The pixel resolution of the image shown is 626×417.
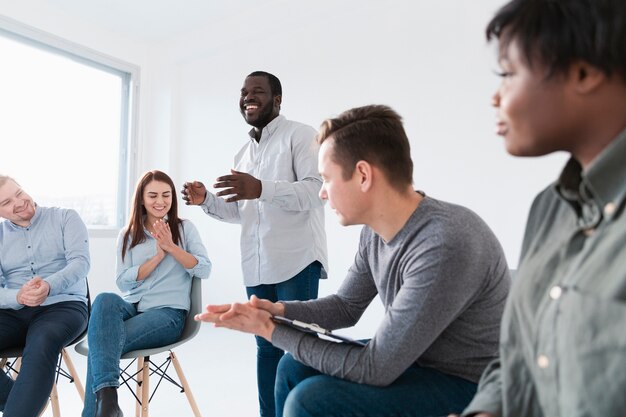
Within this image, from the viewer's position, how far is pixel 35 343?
75.2 inches

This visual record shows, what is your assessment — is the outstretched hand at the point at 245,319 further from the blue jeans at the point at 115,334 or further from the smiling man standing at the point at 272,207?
the blue jeans at the point at 115,334

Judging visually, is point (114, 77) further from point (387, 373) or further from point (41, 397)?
point (387, 373)

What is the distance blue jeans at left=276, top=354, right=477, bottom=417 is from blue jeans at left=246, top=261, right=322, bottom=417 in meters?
0.88

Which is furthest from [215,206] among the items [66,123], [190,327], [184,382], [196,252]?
[66,123]

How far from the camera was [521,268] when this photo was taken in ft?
2.47

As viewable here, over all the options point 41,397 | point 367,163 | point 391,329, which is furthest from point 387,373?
point 41,397

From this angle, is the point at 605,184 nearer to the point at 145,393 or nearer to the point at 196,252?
the point at 145,393

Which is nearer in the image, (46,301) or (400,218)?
(400,218)

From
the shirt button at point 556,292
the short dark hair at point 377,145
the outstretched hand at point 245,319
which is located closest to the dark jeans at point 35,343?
the outstretched hand at point 245,319

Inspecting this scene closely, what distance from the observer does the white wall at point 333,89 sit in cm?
331

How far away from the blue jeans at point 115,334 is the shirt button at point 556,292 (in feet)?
5.51

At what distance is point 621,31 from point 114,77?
4.88m

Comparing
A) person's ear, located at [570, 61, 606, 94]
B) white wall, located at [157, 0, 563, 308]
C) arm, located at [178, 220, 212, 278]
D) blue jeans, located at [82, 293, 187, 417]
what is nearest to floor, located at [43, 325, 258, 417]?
blue jeans, located at [82, 293, 187, 417]

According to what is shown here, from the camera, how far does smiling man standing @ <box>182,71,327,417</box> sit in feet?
6.28
